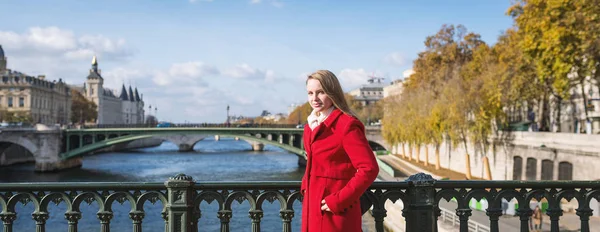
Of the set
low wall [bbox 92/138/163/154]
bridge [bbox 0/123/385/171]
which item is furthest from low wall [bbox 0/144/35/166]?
low wall [bbox 92/138/163/154]

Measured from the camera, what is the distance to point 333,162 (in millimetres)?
4383

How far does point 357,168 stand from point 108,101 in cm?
17428

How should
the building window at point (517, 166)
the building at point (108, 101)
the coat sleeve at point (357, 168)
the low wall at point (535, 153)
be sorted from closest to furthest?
the coat sleeve at point (357, 168) → the low wall at point (535, 153) → the building window at point (517, 166) → the building at point (108, 101)

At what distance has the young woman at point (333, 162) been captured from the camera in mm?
4199

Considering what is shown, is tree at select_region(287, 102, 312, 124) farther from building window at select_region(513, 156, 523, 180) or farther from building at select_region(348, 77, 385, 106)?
building window at select_region(513, 156, 523, 180)

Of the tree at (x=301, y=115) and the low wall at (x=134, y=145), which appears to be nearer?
the low wall at (x=134, y=145)

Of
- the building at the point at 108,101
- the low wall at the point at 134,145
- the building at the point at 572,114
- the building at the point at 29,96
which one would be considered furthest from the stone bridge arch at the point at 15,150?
the building at the point at 108,101

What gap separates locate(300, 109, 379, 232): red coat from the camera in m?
4.19

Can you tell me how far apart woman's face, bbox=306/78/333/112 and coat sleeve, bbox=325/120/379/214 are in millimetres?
298

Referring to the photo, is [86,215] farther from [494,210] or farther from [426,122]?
[494,210]

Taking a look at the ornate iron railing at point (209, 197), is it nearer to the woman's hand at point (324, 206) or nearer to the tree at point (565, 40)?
the woman's hand at point (324, 206)

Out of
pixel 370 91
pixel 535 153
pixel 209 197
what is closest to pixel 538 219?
pixel 535 153

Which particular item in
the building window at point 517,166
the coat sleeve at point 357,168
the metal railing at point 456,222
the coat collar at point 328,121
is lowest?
the metal railing at point 456,222

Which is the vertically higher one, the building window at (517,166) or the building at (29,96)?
the building at (29,96)
